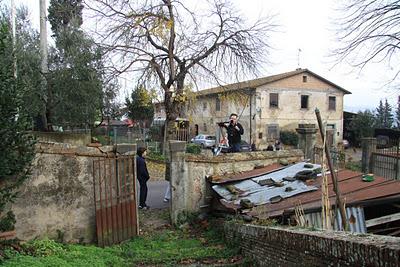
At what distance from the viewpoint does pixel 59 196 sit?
762 cm

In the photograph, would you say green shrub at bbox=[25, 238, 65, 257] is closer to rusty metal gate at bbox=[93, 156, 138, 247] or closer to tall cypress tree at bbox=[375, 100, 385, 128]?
rusty metal gate at bbox=[93, 156, 138, 247]

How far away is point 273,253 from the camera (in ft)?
18.7

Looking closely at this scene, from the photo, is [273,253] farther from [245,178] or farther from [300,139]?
[300,139]

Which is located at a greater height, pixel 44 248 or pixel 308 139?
pixel 308 139

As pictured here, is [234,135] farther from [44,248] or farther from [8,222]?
[8,222]

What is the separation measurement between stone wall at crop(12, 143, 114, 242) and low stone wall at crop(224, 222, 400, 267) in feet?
10.5

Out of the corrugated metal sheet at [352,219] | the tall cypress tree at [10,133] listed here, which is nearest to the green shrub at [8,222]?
the tall cypress tree at [10,133]

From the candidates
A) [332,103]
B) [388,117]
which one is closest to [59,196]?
[332,103]

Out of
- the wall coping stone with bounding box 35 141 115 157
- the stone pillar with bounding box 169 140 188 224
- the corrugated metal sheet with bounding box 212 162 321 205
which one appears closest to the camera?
the wall coping stone with bounding box 35 141 115 157

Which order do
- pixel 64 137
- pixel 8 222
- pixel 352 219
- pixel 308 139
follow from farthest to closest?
pixel 308 139
pixel 64 137
pixel 352 219
pixel 8 222

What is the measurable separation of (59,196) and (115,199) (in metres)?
1.16

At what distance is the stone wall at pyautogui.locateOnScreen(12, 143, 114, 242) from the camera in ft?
23.6

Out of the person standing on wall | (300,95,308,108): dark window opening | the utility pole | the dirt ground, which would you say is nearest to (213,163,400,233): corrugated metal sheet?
the dirt ground

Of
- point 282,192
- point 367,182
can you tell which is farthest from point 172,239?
point 367,182
